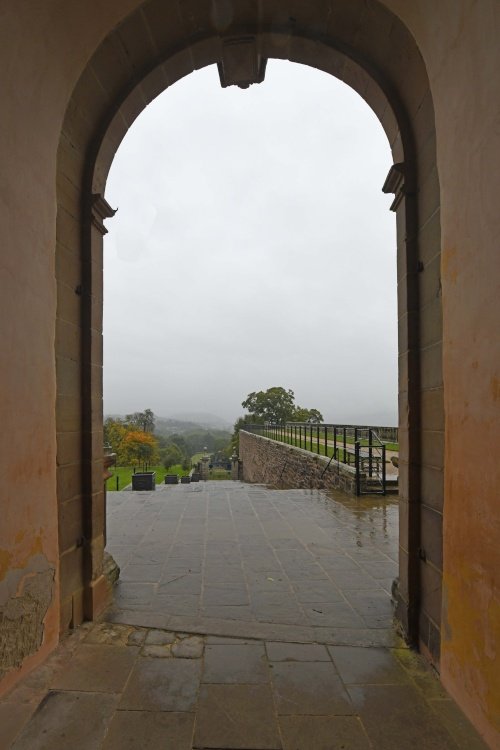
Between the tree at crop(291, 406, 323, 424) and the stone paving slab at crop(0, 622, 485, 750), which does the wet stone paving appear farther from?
the tree at crop(291, 406, 323, 424)

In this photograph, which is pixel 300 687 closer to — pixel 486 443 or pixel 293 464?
pixel 486 443

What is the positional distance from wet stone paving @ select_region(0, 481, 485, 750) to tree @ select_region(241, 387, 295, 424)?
31.1 m

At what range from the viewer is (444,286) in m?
2.26

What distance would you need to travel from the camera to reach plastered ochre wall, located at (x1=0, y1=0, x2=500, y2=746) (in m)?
1.79

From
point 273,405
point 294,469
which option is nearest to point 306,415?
point 273,405

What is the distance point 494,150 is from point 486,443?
132 centimetres

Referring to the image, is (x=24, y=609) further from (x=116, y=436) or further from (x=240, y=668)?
(x=116, y=436)

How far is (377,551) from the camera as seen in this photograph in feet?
14.7

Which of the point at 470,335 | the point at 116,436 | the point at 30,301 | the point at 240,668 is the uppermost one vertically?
the point at 30,301

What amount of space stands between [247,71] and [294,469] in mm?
11134

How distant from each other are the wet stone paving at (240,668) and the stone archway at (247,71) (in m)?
0.34

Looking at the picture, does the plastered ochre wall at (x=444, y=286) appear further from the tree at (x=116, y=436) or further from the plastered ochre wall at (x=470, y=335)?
the tree at (x=116, y=436)

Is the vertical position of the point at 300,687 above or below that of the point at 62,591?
below

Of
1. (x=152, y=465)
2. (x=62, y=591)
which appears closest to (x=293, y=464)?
(x=62, y=591)
